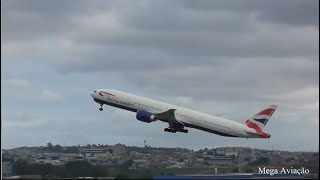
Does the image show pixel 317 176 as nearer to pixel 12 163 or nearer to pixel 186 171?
pixel 186 171

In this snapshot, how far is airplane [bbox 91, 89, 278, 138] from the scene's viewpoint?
141 metres

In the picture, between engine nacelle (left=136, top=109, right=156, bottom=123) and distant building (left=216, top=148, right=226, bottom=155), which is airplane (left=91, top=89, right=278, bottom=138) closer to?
engine nacelle (left=136, top=109, right=156, bottom=123)

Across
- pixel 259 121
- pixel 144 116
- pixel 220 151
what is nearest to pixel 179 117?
pixel 144 116

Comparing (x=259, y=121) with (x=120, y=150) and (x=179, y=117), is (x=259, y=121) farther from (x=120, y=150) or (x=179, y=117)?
(x=120, y=150)

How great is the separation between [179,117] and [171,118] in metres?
1.71

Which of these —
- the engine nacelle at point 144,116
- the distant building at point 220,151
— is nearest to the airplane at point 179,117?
the engine nacelle at point 144,116

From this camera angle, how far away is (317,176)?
114m

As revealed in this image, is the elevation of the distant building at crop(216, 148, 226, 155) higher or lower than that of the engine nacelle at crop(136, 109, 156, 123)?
lower

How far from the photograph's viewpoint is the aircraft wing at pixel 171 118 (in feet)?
477

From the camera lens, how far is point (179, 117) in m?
148

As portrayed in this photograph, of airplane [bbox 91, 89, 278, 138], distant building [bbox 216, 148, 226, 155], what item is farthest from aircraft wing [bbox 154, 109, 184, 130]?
distant building [bbox 216, 148, 226, 155]

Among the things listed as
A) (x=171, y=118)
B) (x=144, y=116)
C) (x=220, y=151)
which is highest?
(x=171, y=118)

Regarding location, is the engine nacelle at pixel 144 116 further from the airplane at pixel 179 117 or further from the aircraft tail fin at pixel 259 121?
the aircraft tail fin at pixel 259 121

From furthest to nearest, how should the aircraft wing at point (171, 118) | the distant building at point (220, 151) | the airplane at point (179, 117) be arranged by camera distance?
1. the distant building at point (220, 151)
2. the aircraft wing at point (171, 118)
3. the airplane at point (179, 117)
